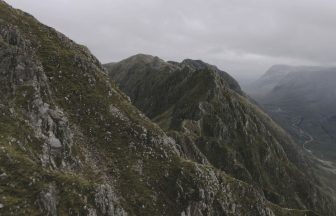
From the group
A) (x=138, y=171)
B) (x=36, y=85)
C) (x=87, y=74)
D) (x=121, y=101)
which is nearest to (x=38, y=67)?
(x=36, y=85)

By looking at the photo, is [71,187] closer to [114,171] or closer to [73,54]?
[114,171]

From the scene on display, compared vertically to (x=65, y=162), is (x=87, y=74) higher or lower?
higher

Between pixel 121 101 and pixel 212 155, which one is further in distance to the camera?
pixel 212 155

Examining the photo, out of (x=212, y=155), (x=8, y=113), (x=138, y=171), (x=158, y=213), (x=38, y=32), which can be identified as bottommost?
(x=212, y=155)

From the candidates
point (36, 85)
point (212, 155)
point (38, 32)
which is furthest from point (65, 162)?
point (212, 155)

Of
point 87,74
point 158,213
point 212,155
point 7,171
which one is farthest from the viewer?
point 212,155

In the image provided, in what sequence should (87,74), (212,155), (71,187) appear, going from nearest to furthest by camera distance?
1. (71,187)
2. (87,74)
3. (212,155)
